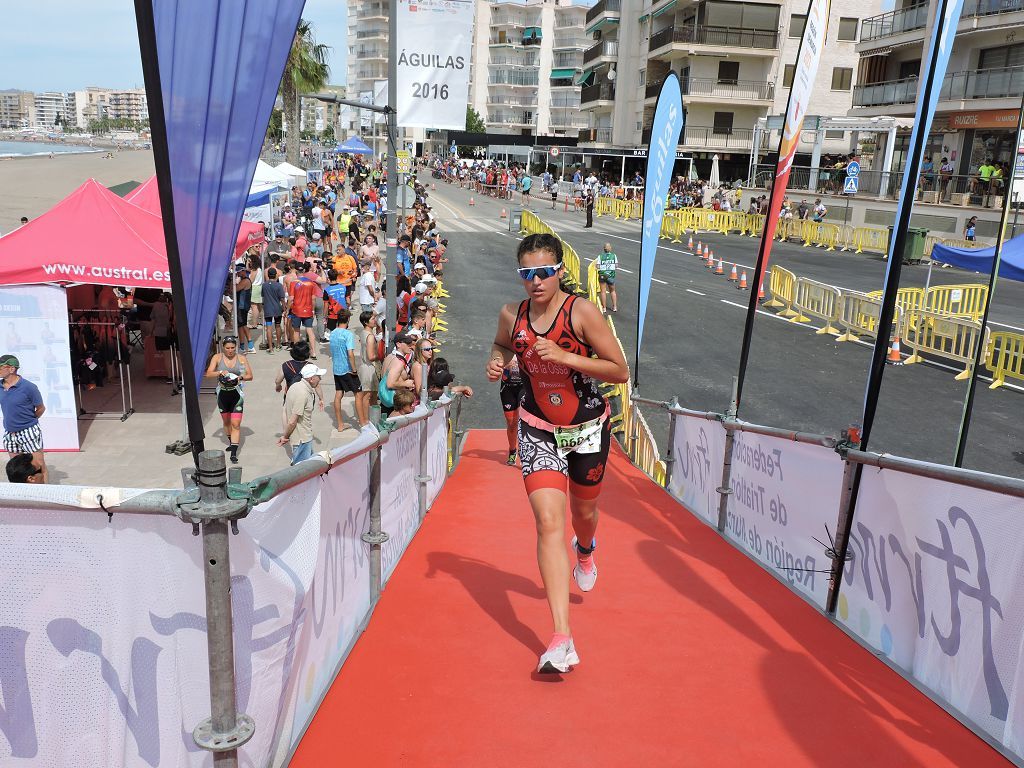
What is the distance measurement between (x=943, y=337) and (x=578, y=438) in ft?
55.2

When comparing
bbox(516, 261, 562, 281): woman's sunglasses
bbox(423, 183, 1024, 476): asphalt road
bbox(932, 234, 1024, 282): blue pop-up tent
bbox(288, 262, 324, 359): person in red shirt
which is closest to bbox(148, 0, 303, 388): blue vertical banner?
bbox(516, 261, 562, 281): woman's sunglasses

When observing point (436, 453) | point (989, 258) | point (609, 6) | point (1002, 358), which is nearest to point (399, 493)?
point (436, 453)

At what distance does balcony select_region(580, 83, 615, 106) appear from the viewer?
6925cm

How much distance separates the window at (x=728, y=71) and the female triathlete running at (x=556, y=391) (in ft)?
183

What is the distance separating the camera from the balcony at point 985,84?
32531 millimetres

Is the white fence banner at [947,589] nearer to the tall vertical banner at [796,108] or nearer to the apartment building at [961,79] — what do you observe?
the tall vertical banner at [796,108]

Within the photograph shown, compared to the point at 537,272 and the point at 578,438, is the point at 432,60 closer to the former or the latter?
the point at 537,272

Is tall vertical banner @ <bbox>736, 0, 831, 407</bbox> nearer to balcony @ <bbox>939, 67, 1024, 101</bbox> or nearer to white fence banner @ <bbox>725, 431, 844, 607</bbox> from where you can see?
white fence banner @ <bbox>725, 431, 844, 607</bbox>

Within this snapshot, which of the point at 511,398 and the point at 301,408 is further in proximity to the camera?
the point at 301,408

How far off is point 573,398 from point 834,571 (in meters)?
1.80

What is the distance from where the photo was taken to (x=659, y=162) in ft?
30.9

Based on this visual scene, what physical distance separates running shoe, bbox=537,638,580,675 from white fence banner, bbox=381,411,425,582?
1374 mm

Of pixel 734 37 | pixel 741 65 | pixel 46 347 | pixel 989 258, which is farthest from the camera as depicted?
pixel 741 65

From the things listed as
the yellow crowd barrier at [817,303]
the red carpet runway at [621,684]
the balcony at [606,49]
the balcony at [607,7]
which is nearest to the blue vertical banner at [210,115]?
the red carpet runway at [621,684]
